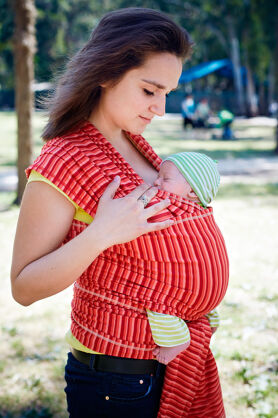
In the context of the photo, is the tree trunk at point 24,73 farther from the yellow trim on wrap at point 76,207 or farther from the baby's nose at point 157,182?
the yellow trim on wrap at point 76,207

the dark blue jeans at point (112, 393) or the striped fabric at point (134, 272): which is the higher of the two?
the striped fabric at point (134, 272)

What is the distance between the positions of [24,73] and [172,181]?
6.72m

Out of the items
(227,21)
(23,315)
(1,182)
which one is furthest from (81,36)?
(23,315)

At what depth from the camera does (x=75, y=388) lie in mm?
1621

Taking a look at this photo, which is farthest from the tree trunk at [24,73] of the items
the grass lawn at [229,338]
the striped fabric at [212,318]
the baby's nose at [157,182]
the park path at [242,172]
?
the striped fabric at [212,318]

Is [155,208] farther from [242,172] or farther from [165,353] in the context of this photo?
[242,172]

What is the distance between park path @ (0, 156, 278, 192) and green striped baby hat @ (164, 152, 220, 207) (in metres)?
7.69

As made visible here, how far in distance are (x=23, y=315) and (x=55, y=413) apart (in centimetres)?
150

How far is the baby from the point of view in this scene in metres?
1.56

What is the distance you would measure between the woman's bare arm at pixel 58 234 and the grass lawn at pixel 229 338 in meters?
0.67

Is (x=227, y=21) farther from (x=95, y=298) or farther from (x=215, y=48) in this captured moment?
(x=95, y=298)

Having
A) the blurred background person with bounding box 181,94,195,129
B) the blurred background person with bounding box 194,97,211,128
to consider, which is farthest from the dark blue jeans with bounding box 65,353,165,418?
the blurred background person with bounding box 181,94,195,129

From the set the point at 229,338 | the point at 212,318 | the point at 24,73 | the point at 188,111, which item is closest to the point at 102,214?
the point at 212,318

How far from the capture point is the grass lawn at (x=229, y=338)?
10.3 ft
